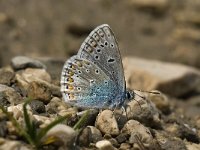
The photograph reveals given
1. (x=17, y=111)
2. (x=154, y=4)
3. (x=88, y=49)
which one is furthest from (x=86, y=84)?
(x=154, y=4)

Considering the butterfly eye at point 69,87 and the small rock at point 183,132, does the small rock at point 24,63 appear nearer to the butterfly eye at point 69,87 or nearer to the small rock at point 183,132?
the butterfly eye at point 69,87

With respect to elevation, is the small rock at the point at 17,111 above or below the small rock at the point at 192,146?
above

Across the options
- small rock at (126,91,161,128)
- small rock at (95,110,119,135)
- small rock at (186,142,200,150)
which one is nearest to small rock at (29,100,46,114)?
small rock at (95,110,119,135)

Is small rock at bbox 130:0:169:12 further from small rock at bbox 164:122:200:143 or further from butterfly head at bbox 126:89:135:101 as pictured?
butterfly head at bbox 126:89:135:101

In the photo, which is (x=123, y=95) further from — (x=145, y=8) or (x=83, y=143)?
(x=145, y=8)

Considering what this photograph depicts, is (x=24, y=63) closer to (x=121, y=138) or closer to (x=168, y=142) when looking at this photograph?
(x=121, y=138)

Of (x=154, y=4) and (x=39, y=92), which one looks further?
(x=154, y=4)

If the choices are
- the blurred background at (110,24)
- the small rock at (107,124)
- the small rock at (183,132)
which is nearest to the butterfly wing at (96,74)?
the small rock at (107,124)

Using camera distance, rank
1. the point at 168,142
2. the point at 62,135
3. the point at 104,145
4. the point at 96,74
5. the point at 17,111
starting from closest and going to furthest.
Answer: the point at 62,135
the point at 104,145
the point at 17,111
the point at 168,142
the point at 96,74
